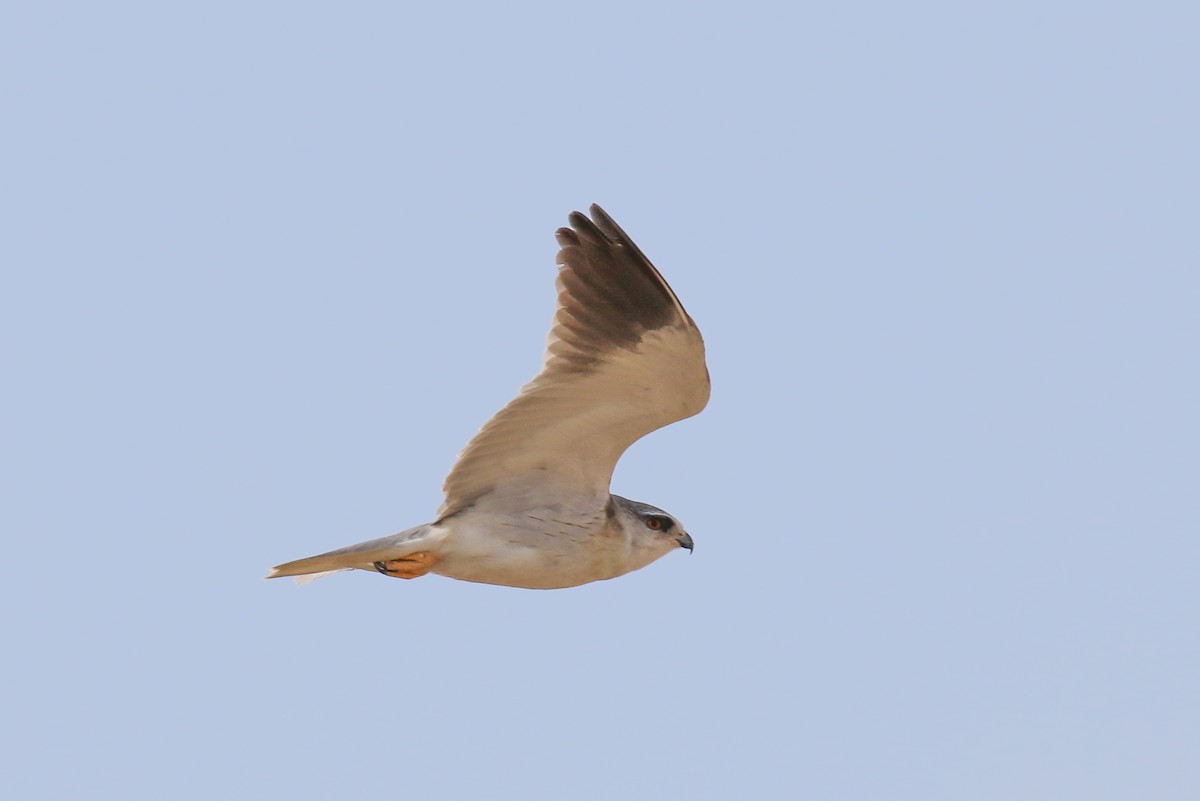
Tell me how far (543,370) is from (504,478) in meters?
0.87

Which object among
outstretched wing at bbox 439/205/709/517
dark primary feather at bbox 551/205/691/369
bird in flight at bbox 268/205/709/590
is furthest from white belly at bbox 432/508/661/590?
dark primary feather at bbox 551/205/691/369

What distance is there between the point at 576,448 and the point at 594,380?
591 mm

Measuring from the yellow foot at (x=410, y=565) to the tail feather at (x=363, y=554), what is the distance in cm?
5

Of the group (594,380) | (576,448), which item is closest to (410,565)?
(576,448)

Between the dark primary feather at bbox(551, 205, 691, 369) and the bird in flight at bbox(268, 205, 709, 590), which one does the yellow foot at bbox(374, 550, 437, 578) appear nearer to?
the bird in flight at bbox(268, 205, 709, 590)

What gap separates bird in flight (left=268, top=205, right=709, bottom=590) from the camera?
8797 mm

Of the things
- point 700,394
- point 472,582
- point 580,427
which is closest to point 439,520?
point 472,582

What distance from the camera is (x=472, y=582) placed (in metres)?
9.67

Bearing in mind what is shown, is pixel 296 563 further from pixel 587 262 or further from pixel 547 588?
pixel 587 262

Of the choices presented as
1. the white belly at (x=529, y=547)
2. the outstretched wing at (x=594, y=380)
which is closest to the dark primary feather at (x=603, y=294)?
the outstretched wing at (x=594, y=380)

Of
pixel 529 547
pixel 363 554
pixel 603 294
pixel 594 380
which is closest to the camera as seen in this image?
pixel 603 294

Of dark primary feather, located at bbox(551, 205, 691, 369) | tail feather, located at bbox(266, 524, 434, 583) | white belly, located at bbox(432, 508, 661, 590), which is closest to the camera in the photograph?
dark primary feather, located at bbox(551, 205, 691, 369)

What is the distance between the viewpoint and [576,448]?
30.9ft

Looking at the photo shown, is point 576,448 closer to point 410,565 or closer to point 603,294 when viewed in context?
point 603,294
